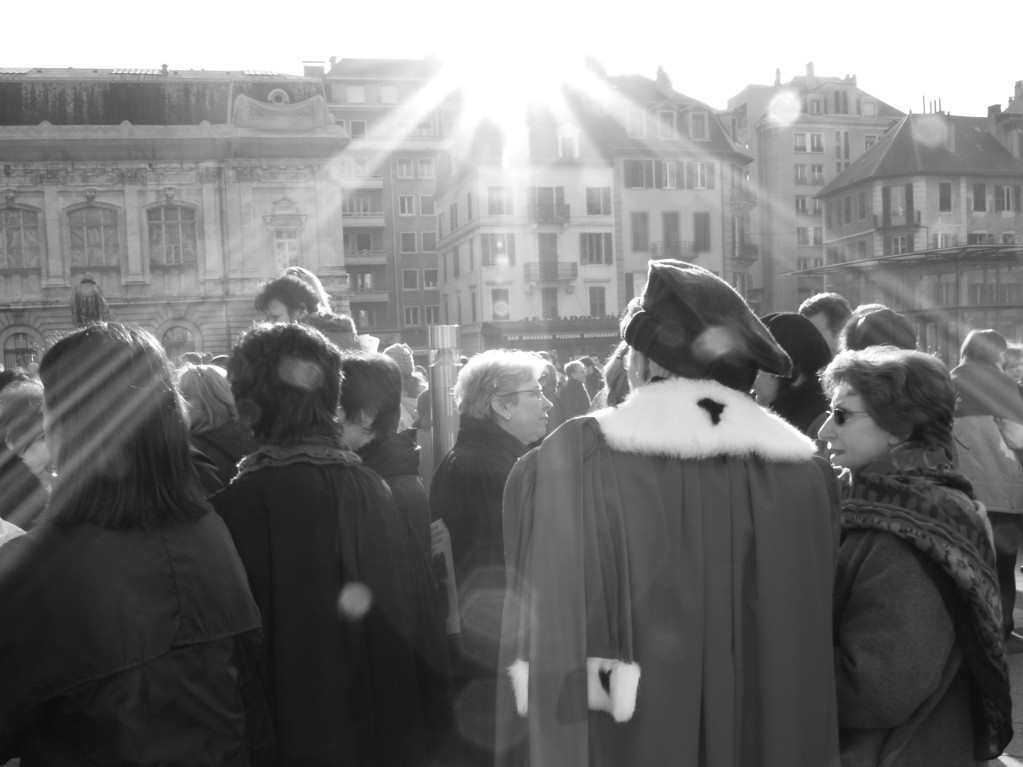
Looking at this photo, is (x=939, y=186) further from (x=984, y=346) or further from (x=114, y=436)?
Answer: (x=114, y=436)

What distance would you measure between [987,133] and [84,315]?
55.1 metres

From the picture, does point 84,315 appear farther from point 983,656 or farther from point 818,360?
point 983,656

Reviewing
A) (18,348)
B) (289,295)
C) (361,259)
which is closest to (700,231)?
(361,259)

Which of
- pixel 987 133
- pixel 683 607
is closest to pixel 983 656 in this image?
pixel 683 607

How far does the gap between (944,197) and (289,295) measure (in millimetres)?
51011

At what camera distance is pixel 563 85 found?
156 feet

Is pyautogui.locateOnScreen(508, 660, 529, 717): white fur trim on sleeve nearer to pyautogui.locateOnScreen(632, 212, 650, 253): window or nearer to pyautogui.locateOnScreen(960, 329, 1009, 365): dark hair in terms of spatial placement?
pyautogui.locateOnScreen(960, 329, 1009, 365): dark hair

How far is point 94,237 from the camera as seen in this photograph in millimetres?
35062

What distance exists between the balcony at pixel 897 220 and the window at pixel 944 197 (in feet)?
4.72

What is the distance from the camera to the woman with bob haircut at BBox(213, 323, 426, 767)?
276 cm

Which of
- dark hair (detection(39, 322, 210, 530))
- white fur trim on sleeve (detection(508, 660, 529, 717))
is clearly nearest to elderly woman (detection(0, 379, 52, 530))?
dark hair (detection(39, 322, 210, 530))

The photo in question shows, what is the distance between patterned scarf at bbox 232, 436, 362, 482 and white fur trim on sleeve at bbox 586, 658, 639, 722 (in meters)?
1.13

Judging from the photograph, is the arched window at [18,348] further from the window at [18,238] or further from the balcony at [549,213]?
the balcony at [549,213]

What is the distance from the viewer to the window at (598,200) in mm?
44750
